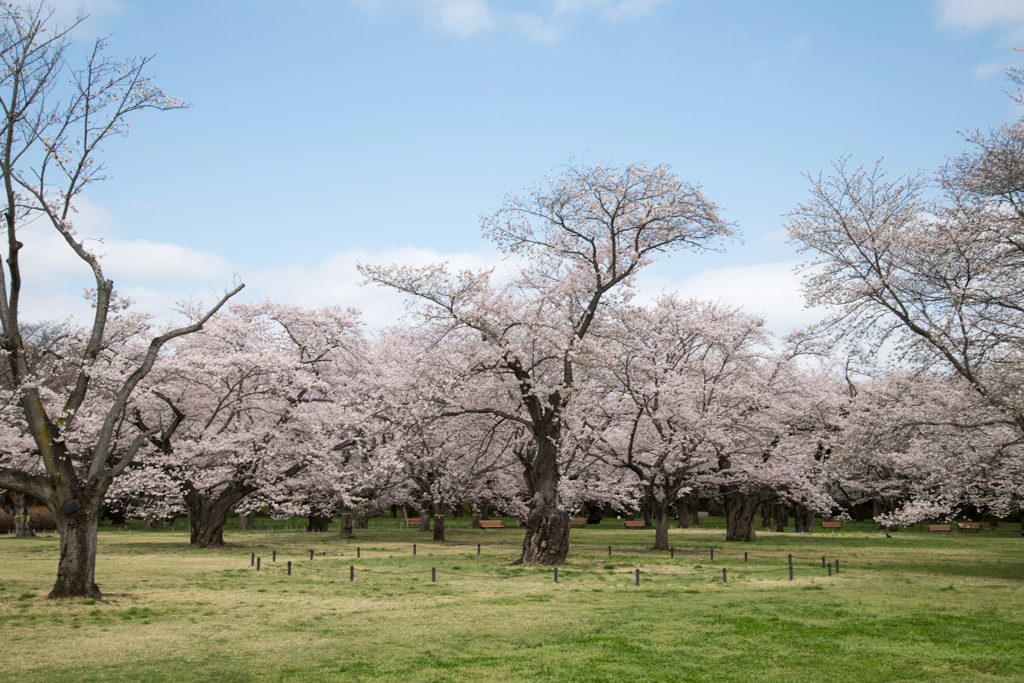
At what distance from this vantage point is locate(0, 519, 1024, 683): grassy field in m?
9.34

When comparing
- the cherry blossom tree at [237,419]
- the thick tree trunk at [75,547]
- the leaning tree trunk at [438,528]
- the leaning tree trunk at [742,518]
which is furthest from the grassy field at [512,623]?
the leaning tree trunk at [742,518]

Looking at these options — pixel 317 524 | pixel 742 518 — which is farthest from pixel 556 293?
pixel 317 524

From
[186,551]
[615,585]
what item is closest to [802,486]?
[615,585]

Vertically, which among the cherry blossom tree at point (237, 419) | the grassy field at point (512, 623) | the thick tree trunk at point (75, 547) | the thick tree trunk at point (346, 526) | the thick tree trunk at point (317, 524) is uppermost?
the cherry blossom tree at point (237, 419)

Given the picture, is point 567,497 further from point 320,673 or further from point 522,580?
point 320,673

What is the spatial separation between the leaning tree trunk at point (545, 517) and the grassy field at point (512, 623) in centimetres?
101

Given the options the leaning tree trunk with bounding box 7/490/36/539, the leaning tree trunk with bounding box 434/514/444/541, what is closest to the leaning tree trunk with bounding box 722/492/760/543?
the leaning tree trunk with bounding box 434/514/444/541

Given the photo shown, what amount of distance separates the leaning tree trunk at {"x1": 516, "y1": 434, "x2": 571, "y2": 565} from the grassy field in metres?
1.01

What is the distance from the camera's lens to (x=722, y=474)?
33.9 meters

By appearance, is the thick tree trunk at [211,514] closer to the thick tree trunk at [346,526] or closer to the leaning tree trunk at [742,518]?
the thick tree trunk at [346,526]

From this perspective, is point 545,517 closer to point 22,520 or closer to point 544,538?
point 544,538

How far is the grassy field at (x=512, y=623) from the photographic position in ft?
30.6

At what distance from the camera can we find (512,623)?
12.5m

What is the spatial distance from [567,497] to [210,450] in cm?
1378
